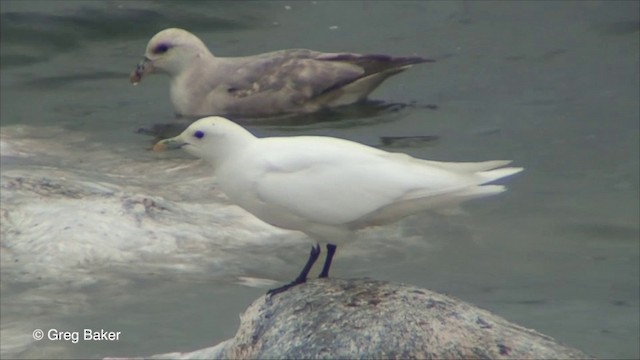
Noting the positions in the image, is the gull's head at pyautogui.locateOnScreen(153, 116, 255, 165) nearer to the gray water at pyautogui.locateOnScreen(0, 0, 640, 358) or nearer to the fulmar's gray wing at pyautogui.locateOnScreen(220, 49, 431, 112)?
the gray water at pyautogui.locateOnScreen(0, 0, 640, 358)

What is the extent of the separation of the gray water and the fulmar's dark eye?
0.52 meters

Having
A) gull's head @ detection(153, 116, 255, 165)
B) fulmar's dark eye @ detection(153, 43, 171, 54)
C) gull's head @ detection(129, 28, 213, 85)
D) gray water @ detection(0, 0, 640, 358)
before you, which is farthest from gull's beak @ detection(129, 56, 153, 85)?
gull's head @ detection(153, 116, 255, 165)

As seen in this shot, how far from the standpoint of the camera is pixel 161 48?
1223 cm

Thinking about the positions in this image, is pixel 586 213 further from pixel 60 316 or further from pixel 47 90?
pixel 47 90

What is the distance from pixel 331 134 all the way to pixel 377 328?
6.10 meters

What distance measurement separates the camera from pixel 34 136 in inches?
435

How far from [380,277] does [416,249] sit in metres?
0.60

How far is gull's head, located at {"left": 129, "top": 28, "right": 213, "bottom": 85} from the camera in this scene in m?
12.2

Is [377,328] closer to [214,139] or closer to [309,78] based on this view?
[214,139]

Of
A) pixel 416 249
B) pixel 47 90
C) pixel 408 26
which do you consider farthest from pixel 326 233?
pixel 408 26

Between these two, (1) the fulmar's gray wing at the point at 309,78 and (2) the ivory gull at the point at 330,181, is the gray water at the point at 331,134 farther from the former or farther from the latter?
(2) the ivory gull at the point at 330,181

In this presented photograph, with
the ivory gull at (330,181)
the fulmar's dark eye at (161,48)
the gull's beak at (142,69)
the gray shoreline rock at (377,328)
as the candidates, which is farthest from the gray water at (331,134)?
the ivory gull at (330,181)

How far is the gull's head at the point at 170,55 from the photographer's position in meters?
12.2

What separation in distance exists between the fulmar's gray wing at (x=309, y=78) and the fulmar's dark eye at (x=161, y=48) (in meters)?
0.71
